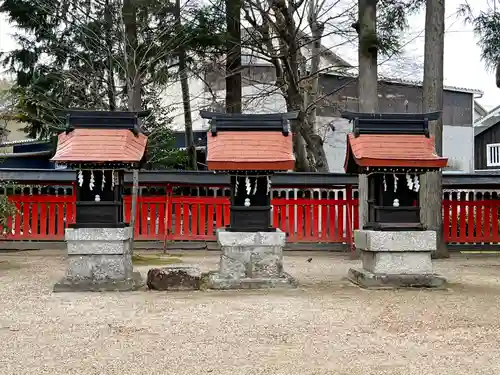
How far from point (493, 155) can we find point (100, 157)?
22.4 m

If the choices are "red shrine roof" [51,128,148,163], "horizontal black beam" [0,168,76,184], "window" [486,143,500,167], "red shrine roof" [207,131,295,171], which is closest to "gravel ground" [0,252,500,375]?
"red shrine roof" [207,131,295,171]

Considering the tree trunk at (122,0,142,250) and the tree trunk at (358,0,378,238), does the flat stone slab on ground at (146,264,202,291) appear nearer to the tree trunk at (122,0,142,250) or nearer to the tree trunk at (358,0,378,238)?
the tree trunk at (122,0,142,250)

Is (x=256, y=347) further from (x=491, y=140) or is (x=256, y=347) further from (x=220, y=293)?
(x=491, y=140)

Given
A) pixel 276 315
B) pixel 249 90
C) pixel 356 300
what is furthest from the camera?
pixel 249 90

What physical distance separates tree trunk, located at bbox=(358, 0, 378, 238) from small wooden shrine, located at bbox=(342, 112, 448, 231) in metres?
3.64

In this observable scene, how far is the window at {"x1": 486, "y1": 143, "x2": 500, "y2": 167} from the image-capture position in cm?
2719

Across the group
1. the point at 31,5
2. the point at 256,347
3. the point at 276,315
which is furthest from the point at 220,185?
the point at 256,347

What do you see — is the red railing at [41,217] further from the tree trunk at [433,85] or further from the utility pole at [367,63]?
the tree trunk at [433,85]

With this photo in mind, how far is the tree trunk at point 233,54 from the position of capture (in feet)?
54.2

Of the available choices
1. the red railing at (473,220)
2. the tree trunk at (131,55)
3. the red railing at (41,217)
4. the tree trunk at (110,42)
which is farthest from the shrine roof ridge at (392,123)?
the red railing at (41,217)

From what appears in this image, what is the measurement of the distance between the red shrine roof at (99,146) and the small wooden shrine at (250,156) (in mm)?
1256

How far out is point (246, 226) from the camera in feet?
33.1

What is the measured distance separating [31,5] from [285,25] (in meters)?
7.12

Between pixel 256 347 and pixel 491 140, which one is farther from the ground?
pixel 491 140
